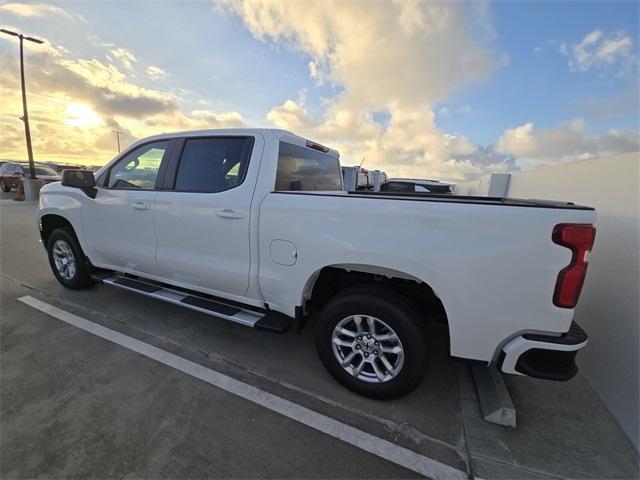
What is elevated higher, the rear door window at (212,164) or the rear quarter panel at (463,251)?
the rear door window at (212,164)

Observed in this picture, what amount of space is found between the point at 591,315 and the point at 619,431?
982mm

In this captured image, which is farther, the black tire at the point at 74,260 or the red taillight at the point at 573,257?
the black tire at the point at 74,260

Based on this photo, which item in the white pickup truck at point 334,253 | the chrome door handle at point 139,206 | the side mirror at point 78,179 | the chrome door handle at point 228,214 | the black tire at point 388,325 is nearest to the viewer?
the white pickup truck at point 334,253

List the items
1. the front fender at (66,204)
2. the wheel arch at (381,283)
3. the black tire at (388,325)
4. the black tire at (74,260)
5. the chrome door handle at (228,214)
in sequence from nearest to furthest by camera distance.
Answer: the black tire at (388,325) < the wheel arch at (381,283) < the chrome door handle at (228,214) < the front fender at (66,204) < the black tire at (74,260)

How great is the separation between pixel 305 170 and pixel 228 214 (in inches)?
38.3

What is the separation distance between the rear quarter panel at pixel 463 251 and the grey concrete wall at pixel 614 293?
1.01 m

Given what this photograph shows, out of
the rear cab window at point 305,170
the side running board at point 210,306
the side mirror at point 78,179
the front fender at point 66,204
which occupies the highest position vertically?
the rear cab window at point 305,170

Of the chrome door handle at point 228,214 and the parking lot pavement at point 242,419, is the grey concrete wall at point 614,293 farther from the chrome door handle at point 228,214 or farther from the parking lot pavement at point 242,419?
the chrome door handle at point 228,214

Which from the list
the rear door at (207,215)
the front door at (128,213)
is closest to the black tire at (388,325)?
the rear door at (207,215)

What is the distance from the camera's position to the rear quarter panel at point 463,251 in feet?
5.97

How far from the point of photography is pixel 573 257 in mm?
1785

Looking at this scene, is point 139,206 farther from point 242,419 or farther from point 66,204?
point 242,419

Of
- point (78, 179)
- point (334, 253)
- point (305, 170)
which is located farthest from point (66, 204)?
point (334, 253)

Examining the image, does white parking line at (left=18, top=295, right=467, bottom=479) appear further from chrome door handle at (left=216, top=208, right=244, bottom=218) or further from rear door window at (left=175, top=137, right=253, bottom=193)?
rear door window at (left=175, top=137, right=253, bottom=193)
